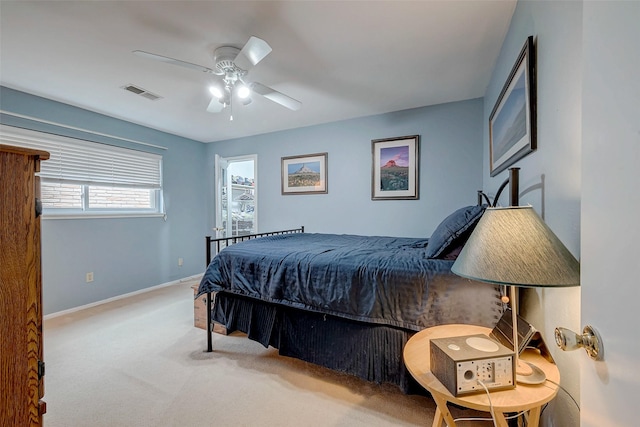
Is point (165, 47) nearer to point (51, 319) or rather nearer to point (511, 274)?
point (511, 274)

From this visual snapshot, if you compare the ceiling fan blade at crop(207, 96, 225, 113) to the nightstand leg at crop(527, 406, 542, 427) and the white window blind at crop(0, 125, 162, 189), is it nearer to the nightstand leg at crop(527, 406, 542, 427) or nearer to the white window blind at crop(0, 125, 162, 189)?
the white window blind at crop(0, 125, 162, 189)

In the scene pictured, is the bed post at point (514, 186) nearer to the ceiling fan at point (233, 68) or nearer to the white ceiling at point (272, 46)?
the white ceiling at point (272, 46)

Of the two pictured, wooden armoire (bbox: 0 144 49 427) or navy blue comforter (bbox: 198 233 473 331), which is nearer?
wooden armoire (bbox: 0 144 49 427)

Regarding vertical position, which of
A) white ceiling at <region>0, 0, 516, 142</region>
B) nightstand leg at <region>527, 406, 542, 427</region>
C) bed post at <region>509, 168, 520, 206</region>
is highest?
white ceiling at <region>0, 0, 516, 142</region>

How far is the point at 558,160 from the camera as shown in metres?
1.05

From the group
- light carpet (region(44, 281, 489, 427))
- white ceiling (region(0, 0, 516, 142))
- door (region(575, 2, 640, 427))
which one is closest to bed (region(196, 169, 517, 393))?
light carpet (region(44, 281, 489, 427))

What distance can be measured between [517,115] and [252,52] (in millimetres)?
1598

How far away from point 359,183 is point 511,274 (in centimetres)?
291

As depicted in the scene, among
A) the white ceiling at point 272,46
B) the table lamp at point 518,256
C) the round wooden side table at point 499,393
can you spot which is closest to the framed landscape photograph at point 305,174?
the white ceiling at point 272,46

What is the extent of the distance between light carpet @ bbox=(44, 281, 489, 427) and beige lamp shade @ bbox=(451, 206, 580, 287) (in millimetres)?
1169

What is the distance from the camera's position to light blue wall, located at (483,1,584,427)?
91 cm

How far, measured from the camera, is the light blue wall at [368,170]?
3.09 meters

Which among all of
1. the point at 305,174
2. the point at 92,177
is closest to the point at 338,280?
the point at 305,174

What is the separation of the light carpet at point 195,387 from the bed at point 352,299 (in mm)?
164
